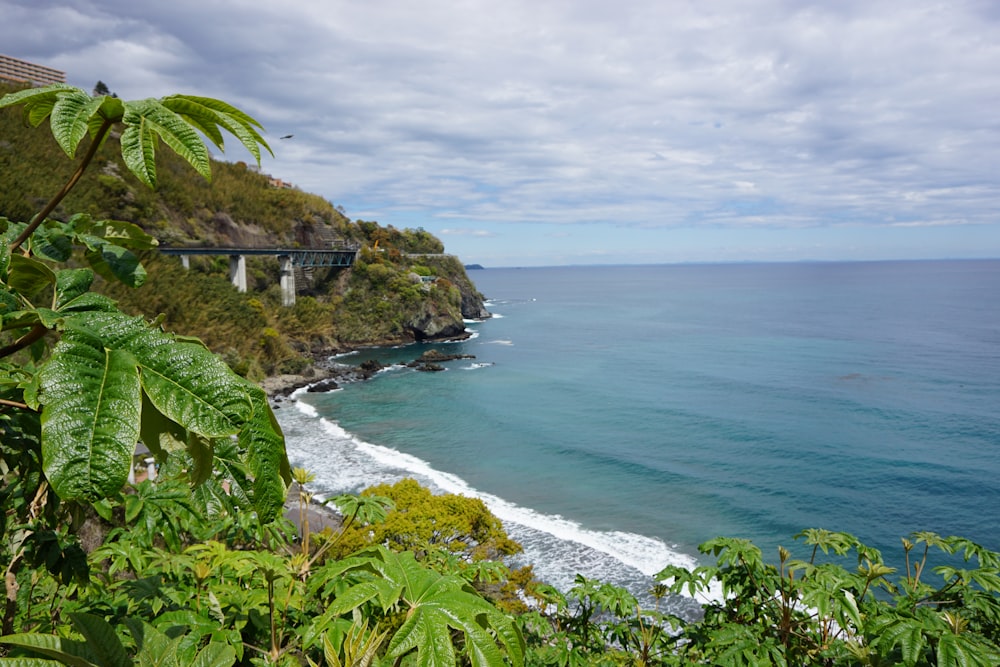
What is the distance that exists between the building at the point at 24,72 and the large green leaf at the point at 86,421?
66.4 m

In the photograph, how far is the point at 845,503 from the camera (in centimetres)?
2267

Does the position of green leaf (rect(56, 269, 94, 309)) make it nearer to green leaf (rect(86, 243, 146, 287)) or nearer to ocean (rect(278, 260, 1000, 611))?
green leaf (rect(86, 243, 146, 287))

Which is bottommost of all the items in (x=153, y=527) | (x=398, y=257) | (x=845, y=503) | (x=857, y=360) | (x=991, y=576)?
(x=845, y=503)

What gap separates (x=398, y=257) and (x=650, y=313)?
42106 mm

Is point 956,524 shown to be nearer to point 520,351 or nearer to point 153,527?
point 153,527

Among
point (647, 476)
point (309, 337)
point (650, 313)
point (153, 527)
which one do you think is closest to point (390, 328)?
point (309, 337)

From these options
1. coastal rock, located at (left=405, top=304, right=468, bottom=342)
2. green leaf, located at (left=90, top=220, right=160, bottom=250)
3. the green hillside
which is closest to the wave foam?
the green hillside

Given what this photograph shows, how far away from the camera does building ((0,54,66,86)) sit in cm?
5119

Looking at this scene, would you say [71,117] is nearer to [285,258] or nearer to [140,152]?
[140,152]

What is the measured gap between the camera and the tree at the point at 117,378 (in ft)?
3.15

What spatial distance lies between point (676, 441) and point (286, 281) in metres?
43.4

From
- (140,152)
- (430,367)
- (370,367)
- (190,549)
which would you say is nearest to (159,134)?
(140,152)

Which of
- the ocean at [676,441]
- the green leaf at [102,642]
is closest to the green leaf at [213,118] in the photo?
the green leaf at [102,642]

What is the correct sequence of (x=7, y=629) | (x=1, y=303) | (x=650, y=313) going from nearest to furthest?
(x=1, y=303) → (x=7, y=629) → (x=650, y=313)
